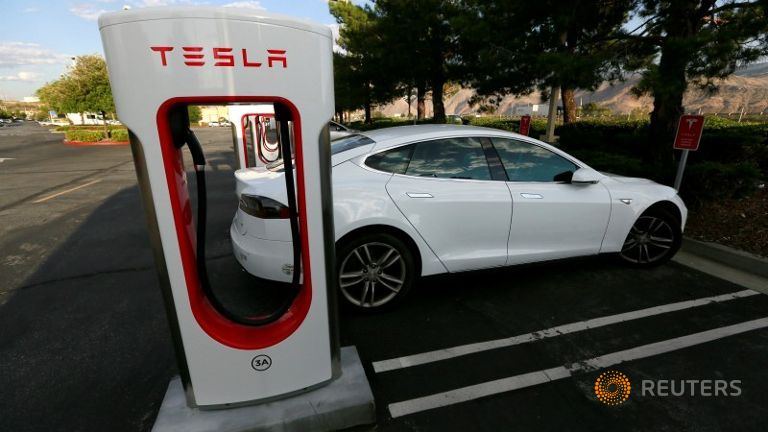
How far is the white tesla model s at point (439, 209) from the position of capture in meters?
2.91

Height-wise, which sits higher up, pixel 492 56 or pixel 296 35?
pixel 492 56

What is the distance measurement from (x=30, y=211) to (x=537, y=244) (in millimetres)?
8299

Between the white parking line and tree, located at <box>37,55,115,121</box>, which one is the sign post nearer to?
the white parking line

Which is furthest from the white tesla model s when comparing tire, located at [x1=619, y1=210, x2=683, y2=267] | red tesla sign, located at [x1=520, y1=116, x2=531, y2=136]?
red tesla sign, located at [x1=520, y1=116, x2=531, y2=136]

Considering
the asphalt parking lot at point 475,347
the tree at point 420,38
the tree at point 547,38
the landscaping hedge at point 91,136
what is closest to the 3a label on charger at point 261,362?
the asphalt parking lot at point 475,347

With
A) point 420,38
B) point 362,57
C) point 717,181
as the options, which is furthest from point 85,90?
point 717,181

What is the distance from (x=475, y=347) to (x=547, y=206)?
4.58 feet

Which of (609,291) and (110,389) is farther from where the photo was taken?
(609,291)

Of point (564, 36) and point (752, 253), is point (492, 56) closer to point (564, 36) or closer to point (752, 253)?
point (564, 36)

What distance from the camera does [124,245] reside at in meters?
5.03

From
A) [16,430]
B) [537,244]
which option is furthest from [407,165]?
[16,430]

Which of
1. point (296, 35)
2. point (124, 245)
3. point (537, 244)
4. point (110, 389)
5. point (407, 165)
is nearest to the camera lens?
point (296, 35)

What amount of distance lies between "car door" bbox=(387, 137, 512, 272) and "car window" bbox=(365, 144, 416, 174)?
0.04 metres

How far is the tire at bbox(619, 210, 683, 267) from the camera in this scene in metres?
3.97
